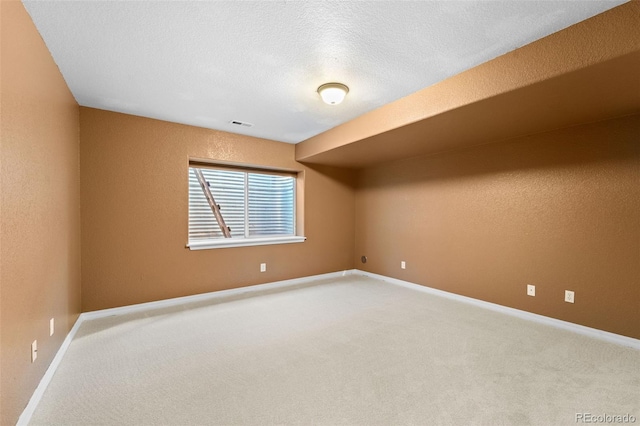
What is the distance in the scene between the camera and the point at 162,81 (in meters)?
2.41

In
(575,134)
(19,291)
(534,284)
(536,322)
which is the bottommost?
(536,322)

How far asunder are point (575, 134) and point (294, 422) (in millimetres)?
3606

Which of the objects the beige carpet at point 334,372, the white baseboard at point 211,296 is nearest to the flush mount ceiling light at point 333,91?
the beige carpet at point 334,372

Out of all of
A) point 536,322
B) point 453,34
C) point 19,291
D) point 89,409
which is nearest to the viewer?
point 19,291

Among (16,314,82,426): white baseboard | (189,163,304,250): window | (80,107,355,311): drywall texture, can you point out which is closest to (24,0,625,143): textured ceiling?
(80,107,355,311): drywall texture

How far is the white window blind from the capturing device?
12.7 feet

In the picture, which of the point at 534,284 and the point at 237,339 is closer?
the point at 237,339

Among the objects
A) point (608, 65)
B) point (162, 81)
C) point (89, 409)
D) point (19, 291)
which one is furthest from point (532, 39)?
point (89, 409)

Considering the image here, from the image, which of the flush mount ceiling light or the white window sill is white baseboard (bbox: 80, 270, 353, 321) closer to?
the white window sill

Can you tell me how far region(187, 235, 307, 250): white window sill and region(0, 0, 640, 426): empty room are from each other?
0.05 m

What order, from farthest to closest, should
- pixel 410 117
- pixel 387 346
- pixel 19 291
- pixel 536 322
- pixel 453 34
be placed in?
pixel 536 322 → pixel 410 117 → pixel 387 346 → pixel 453 34 → pixel 19 291

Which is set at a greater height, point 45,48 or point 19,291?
point 45,48

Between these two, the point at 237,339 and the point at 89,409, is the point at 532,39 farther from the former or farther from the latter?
the point at 89,409

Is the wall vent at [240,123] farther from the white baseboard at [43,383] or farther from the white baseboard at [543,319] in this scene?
the white baseboard at [543,319]
